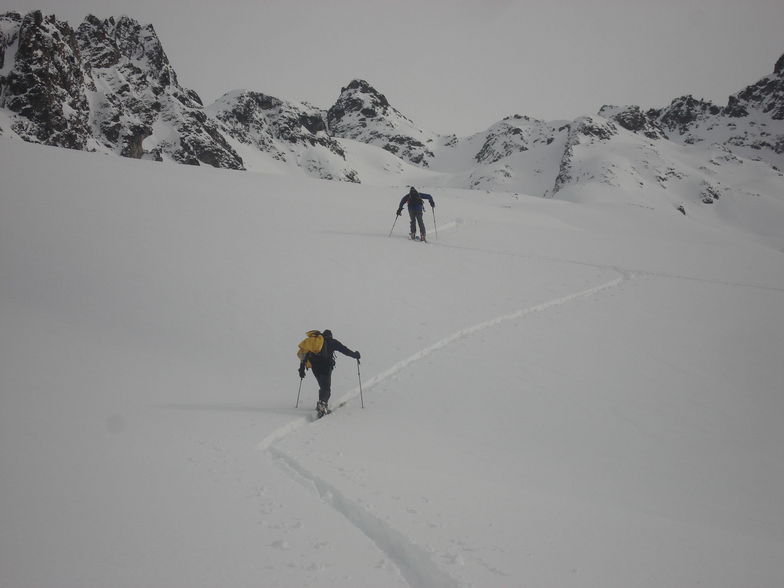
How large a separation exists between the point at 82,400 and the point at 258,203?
40.3 feet

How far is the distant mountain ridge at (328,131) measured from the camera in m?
47.8

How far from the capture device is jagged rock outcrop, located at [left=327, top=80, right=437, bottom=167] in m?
149

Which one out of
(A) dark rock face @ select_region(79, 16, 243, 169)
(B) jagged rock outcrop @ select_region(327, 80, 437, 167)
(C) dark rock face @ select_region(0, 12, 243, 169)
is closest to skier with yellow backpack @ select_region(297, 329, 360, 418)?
(C) dark rock face @ select_region(0, 12, 243, 169)

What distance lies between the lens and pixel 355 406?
25.0 feet

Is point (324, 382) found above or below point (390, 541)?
above

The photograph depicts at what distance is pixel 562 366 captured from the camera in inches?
356

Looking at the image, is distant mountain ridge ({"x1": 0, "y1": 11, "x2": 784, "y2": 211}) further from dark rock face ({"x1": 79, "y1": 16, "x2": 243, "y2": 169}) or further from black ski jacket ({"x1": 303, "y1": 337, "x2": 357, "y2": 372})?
black ski jacket ({"x1": 303, "y1": 337, "x2": 357, "y2": 372})

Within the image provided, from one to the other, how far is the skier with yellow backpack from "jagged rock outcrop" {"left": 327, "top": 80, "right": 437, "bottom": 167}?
143m

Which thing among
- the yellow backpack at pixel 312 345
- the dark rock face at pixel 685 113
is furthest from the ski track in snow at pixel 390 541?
the dark rock face at pixel 685 113

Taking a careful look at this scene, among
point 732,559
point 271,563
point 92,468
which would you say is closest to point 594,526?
→ point 732,559

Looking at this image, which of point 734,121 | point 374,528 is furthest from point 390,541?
point 734,121

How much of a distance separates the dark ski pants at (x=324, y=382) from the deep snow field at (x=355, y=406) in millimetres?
326

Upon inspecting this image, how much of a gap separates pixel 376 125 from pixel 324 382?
162220 mm

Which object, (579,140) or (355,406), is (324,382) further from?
(579,140)
